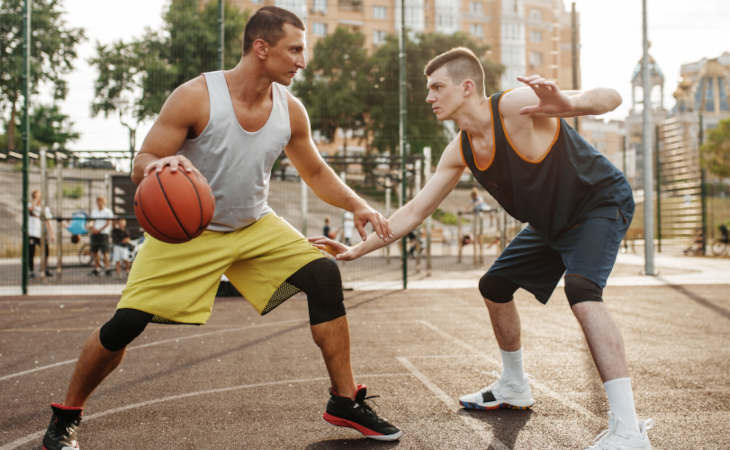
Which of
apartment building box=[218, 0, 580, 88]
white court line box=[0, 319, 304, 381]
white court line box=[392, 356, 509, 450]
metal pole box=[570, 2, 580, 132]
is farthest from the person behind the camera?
apartment building box=[218, 0, 580, 88]

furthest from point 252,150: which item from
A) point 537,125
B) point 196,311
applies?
point 537,125

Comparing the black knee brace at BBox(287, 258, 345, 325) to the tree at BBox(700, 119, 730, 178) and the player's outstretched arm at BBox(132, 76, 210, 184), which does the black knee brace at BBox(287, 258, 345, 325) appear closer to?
the player's outstretched arm at BBox(132, 76, 210, 184)

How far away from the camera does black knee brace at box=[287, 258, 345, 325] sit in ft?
9.87

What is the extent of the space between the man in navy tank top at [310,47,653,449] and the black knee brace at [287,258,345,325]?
0.30m

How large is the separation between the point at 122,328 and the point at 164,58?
44.8 ft

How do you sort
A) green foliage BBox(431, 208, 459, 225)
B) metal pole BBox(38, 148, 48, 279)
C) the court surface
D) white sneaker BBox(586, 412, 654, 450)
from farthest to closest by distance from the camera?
green foliage BBox(431, 208, 459, 225) < metal pole BBox(38, 148, 48, 279) < the court surface < white sneaker BBox(586, 412, 654, 450)

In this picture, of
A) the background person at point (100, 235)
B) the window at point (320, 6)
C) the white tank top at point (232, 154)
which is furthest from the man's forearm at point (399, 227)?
the window at point (320, 6)

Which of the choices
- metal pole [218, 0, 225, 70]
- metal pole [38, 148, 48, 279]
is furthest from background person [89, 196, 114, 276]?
metal pole [218, 0, 225, 70]

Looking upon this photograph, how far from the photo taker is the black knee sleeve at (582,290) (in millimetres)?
2775

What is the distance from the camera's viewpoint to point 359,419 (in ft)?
9.76

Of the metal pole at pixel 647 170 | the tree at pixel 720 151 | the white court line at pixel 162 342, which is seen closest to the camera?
the white court line at pixel 162 342

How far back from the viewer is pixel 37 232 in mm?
12391

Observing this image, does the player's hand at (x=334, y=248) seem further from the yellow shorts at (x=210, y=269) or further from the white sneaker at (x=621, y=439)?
the white sneaker at (x=621, y=439)

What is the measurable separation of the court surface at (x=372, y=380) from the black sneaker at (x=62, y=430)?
15 centimetres
